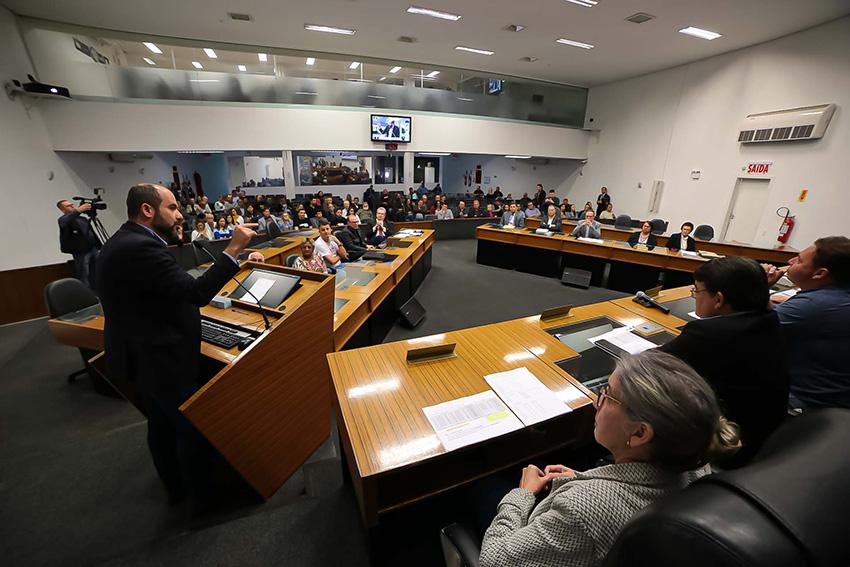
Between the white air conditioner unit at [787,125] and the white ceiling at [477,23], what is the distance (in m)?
1.43

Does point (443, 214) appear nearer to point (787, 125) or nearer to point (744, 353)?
point (787, 125)

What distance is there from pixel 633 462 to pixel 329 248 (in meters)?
4.08

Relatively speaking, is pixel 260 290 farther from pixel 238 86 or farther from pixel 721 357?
pixel 238 86

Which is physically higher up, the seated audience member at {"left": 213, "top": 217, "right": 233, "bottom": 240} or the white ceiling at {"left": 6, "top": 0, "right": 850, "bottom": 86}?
the white ceiling at {"left": 6, "top": 0, "right": 850, "bottom": 86}

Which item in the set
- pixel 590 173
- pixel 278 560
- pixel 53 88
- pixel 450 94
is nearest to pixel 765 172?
pixel 590 173

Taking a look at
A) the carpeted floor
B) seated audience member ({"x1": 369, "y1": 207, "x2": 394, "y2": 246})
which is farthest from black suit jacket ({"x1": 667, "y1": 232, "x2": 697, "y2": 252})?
the carpeted floor

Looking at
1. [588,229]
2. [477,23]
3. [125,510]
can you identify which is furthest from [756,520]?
[477,23]

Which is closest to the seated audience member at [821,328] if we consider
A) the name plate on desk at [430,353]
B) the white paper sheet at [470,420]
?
the white paper sheet at [470,420]

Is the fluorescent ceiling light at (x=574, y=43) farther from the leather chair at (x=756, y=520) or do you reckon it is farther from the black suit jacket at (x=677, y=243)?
the leather chair at (x=756, y=520)

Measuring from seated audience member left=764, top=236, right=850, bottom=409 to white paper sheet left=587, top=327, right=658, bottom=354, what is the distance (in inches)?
25.0

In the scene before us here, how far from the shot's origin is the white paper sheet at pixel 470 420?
134 centimetres

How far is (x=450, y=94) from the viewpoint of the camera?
971cm

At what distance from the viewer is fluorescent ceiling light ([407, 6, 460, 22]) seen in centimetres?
562

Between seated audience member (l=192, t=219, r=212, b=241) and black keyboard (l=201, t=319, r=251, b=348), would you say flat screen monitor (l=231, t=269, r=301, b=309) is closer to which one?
black keyboard (l=201, t=319, r=251, b=348)
